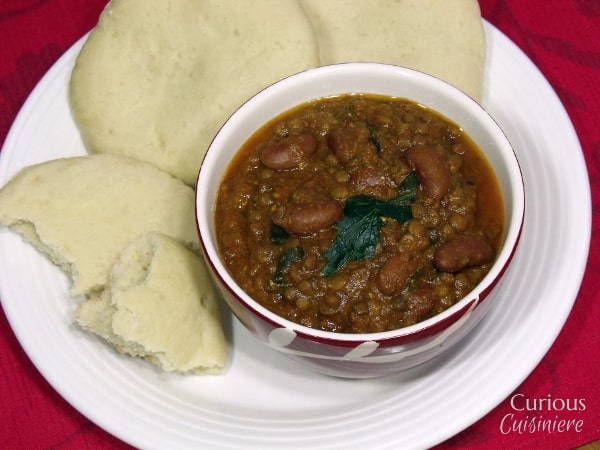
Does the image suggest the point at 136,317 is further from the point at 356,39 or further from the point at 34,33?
the point at 34,33

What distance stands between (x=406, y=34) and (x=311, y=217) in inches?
47.4

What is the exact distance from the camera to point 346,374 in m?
2.47

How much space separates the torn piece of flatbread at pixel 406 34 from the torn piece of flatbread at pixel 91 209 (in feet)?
3.10

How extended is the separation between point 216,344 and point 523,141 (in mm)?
1482

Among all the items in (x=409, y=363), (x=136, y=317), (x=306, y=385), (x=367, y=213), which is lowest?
(x=306, y=385)

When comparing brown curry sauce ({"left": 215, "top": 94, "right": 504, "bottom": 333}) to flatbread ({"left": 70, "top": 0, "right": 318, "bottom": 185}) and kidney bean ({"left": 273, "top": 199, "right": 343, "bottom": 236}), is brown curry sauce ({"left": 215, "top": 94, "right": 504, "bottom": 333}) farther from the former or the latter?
flatbread ({"left": 70, "top": 0, "right": 318, "bottom": 185})

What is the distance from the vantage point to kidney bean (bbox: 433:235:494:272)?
2219mm

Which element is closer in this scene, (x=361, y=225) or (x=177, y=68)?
(x=361, y=225)

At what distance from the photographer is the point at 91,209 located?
2740 millimetres

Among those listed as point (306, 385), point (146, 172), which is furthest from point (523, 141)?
point (146, 172)

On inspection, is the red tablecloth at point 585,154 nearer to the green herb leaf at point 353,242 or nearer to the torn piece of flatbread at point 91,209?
the torn piece of flatbread at point 91,209

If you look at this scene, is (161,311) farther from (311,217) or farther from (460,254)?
(460,254)

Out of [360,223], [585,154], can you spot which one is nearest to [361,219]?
[360,223]

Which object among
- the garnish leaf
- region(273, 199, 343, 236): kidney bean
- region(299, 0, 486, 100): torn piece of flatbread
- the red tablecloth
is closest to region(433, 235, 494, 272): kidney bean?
the garnish leaf
